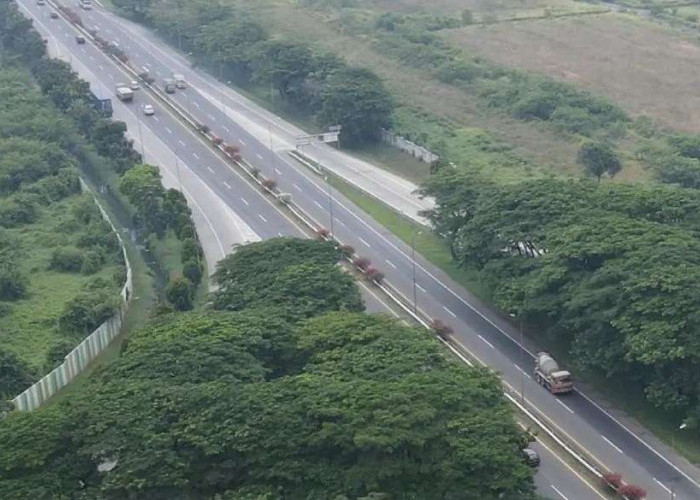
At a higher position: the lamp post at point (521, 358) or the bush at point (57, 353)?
the lamp post at point (521, 358)

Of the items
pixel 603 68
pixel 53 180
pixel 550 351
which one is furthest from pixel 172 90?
pixel 550 351

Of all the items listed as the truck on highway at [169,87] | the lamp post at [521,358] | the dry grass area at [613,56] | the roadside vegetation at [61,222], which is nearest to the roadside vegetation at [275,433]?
the lamp post at [521,358]

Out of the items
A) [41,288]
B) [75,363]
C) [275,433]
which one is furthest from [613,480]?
[41,288]

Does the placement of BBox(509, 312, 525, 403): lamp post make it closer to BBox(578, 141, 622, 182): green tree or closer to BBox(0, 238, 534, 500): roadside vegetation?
BBox(0, 238, 534, 500): roadside vegetation

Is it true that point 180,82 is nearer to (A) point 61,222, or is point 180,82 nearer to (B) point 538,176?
(A) point 61,222

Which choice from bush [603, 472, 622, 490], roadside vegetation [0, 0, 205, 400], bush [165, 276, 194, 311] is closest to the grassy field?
roadside vegetation [0, 0, 205, 400]

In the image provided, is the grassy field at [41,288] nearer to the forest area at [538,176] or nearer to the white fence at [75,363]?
the white fence at [75,363]

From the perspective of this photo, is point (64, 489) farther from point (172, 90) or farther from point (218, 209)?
point (172, 90)
